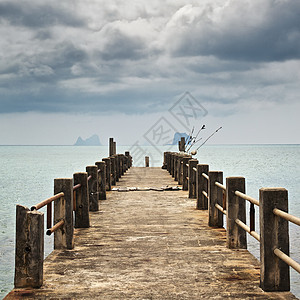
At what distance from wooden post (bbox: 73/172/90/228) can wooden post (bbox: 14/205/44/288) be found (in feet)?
11.6

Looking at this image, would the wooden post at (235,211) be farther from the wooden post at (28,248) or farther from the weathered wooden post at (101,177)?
the weathered wooden post at (101,177)

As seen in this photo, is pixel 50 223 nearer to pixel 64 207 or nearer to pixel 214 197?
pixel 64 207

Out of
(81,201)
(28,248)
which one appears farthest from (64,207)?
(81,201)

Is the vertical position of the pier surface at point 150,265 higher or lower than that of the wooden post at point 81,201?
lower

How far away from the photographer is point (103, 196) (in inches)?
532

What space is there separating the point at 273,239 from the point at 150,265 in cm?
204

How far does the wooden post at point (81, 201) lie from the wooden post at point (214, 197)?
9.24 ft

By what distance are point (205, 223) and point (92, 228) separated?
2.72 meters

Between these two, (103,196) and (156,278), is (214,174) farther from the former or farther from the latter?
(103,196)

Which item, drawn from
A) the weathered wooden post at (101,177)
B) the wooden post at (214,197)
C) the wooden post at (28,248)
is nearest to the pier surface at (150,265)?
the wooden post at (28,248)

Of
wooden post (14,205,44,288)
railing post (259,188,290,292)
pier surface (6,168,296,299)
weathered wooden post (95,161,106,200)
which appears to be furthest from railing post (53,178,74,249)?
weathered wooden post (95,161,106,200)

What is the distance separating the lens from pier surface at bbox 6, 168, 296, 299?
4855mm

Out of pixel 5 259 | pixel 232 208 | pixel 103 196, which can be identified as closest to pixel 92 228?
pixel 232 208

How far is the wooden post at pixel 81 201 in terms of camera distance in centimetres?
854
